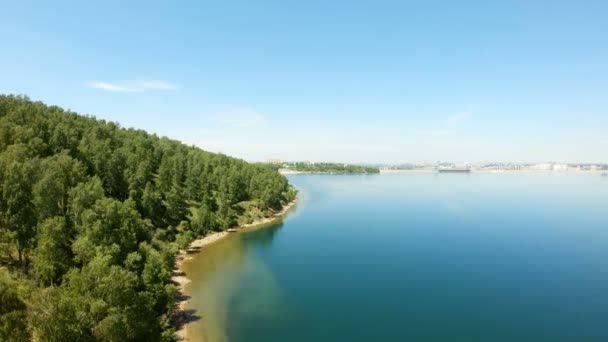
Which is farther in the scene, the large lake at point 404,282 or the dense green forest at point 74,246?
the large lake at point 404,282

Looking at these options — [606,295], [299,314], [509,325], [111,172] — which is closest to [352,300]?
[299,314]

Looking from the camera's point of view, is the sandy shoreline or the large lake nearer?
the sandy shoreline

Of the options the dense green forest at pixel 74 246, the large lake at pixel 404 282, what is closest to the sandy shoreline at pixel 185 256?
the large lake at pixel 404 282

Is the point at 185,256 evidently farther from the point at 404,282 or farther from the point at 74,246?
the point at 404,282

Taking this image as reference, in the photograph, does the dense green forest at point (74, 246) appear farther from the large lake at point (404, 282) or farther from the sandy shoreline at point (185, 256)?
the large lake at point (404, 282)

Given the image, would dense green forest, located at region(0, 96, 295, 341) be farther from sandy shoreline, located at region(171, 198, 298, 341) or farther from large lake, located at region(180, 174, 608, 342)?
large lake, located at region(180, 174, 608, 342)

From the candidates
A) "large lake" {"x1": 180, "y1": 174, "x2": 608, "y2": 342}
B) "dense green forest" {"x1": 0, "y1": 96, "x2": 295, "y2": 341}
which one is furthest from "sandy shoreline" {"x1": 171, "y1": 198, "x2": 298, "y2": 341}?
"dense green forest" {"x1": 0, "y1": 96, "x2": 295, "y2": 341}

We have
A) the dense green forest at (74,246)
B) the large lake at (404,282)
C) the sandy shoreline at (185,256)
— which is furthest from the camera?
the large lake at (404,282)

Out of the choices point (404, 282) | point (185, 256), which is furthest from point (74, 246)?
point (404, 282)
